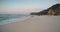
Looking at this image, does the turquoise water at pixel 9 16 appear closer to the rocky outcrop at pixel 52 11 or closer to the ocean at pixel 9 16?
the ocean at pixel 9 16

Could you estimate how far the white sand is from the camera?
4.19 feet

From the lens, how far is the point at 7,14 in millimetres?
1271

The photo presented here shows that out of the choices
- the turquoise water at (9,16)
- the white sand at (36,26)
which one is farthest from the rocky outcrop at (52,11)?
the turquoise water at (9,16)

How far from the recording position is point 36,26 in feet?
4.27

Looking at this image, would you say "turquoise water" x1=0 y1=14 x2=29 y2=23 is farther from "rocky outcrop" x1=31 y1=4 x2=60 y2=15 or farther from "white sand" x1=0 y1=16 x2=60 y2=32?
"rocky outcrop" x1=31 y1=4 x2=60 y2=15

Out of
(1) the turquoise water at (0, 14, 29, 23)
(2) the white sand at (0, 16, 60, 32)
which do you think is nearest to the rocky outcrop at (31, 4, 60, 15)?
(2) the white sand at (0, 16, 60, 32)

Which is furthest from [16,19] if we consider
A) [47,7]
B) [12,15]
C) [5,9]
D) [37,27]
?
[47,7]

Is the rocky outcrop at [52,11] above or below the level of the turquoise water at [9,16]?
above

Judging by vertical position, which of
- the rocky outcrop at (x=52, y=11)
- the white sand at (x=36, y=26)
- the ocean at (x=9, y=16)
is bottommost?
the white sand at (x=36, y=26)

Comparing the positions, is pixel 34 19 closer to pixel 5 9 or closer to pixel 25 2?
pixel 25 2

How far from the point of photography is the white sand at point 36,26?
1.28 m

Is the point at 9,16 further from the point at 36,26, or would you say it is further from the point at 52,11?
the point at 52,11

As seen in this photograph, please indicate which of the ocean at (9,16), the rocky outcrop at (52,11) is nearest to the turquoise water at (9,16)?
the ocean at (9,16)

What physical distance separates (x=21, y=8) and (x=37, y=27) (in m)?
0.37
